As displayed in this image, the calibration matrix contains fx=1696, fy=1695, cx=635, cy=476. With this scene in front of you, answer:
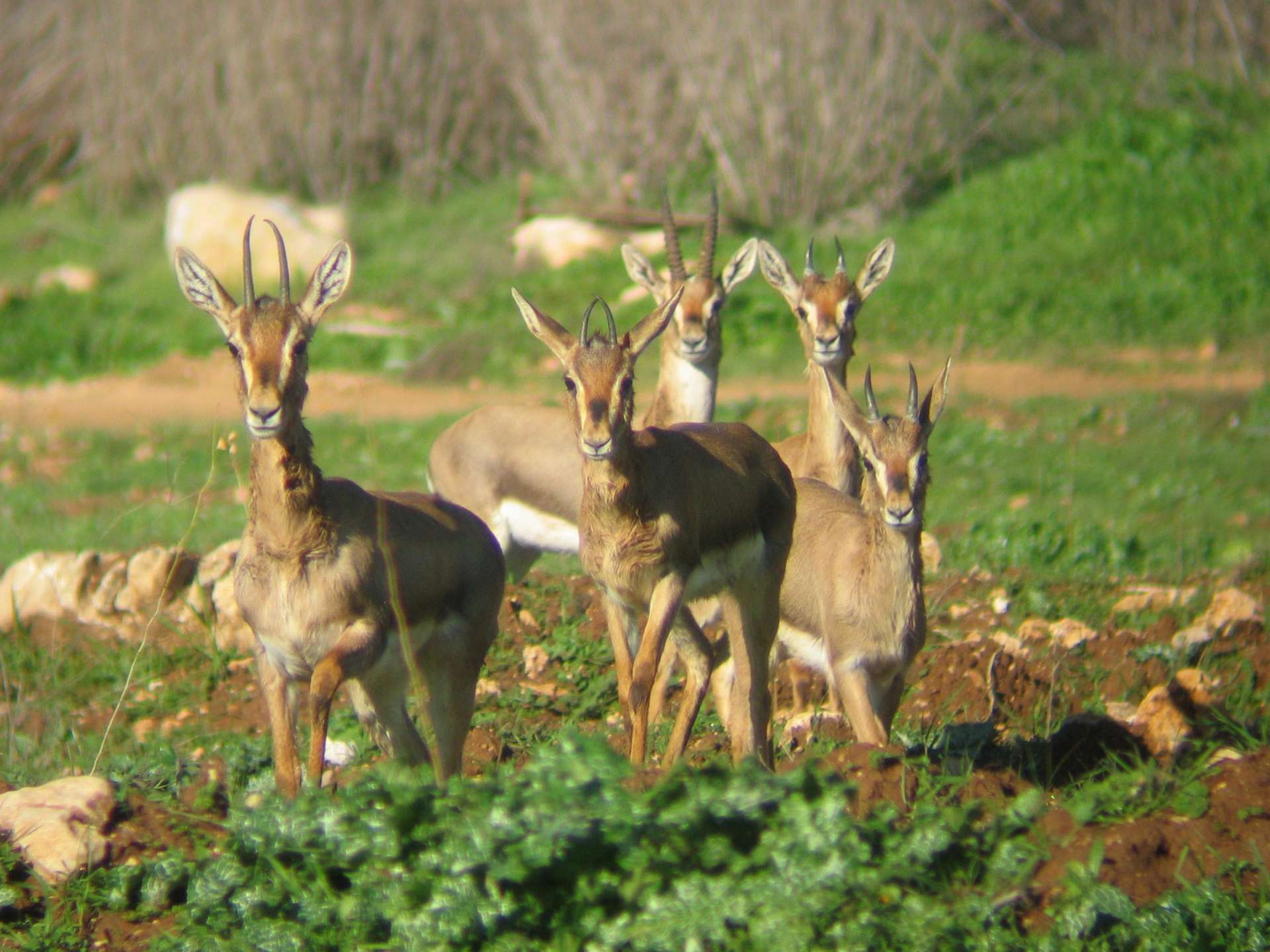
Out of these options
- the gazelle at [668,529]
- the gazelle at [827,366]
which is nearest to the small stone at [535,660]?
the gazelle at [668,529]

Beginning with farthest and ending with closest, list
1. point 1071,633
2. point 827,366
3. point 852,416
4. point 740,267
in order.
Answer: point 740,267 → point 827,366 → point 1071,633 → point 852,416

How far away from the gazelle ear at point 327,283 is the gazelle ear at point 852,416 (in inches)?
68.7

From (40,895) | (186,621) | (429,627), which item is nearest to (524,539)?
(186,621)

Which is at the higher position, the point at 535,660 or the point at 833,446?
the point at 833,446

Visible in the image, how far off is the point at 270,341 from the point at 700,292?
369cm

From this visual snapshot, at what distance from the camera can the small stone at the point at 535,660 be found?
6.80m

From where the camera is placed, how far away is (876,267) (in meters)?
8.42

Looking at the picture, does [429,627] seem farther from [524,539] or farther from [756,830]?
[524,539]

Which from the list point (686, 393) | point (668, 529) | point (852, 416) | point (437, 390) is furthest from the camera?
point (437, 390)

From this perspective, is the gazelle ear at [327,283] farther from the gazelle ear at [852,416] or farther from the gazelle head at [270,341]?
the gazelle ear at [852,416]

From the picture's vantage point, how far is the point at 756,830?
151 inches

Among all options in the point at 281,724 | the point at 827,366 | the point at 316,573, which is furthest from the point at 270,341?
the point at 827,366

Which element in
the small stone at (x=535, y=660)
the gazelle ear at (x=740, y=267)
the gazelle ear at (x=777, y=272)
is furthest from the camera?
the gazelle ear at (x=740, y=267)

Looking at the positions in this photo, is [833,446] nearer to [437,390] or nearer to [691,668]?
[691,668]
